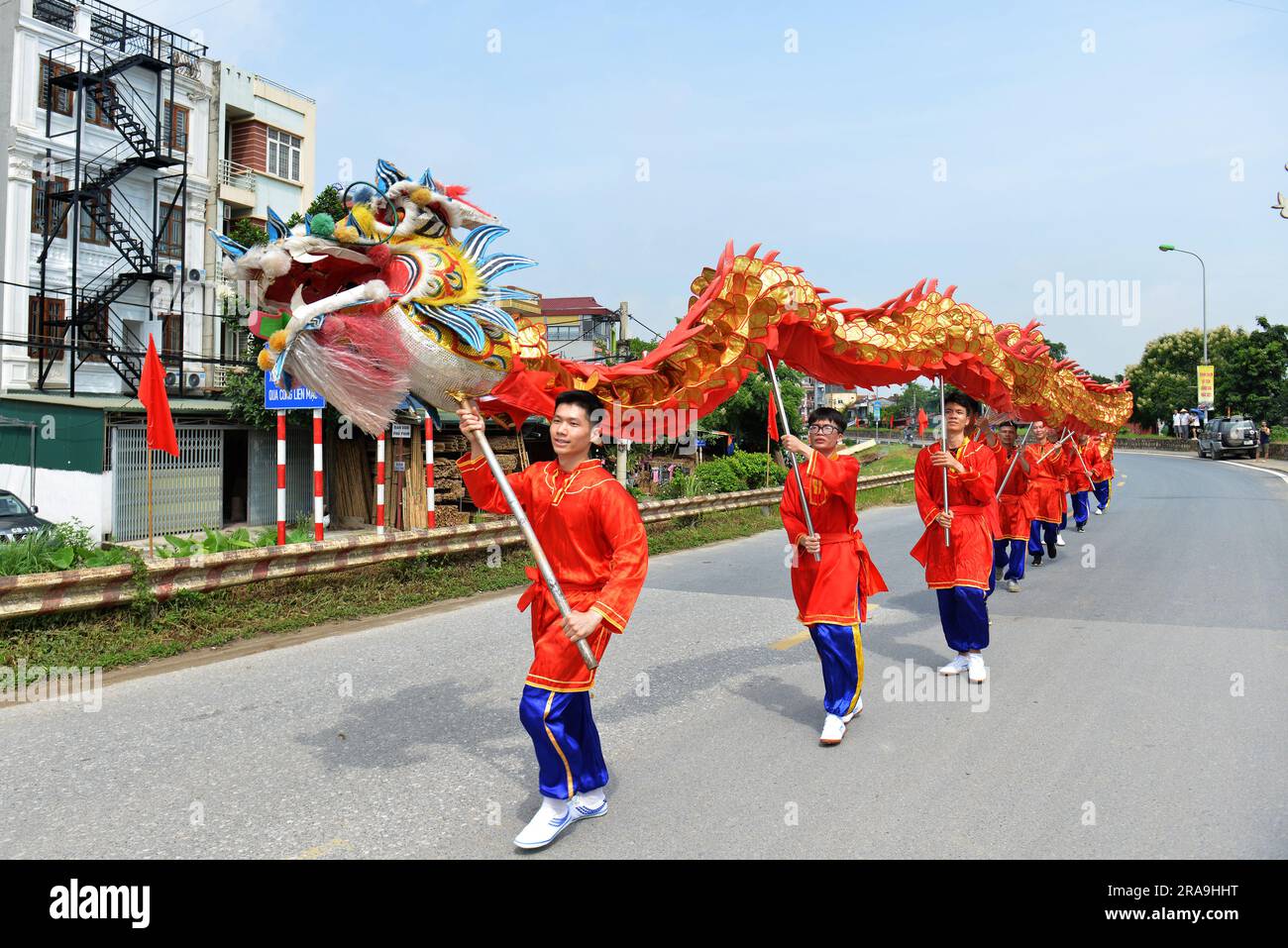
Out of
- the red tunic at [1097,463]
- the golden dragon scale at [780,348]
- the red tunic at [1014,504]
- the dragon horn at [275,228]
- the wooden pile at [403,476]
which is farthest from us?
the red tunic at [1097,463]

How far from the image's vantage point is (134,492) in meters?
12.3

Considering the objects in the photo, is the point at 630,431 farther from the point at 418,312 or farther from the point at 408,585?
the point at 408,585

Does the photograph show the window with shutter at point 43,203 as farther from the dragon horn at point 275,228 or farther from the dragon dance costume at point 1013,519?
the dragon dance costume at point 1013,519

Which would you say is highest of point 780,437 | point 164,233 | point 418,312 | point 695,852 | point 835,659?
point 164,233

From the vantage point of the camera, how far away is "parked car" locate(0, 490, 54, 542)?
32.1 ft

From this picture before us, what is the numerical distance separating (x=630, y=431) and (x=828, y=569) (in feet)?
4.63

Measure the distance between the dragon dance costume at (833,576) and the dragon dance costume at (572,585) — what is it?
1.49 meters

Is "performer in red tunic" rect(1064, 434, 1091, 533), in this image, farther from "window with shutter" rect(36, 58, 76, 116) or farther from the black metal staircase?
"window with shutter" rect(36, 58, 76, 116)

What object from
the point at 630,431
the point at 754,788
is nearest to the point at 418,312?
the point at 630,431

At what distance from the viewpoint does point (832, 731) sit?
14.6 ft

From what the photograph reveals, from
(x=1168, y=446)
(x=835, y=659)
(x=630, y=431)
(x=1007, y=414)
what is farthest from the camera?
(x=1168, y=446)

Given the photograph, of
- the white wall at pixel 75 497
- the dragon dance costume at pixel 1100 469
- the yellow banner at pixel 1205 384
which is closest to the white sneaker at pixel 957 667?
the dragon dance costume at pixel 1100 469

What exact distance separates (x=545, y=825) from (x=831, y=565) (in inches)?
83.3

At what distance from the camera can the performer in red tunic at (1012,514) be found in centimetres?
837
